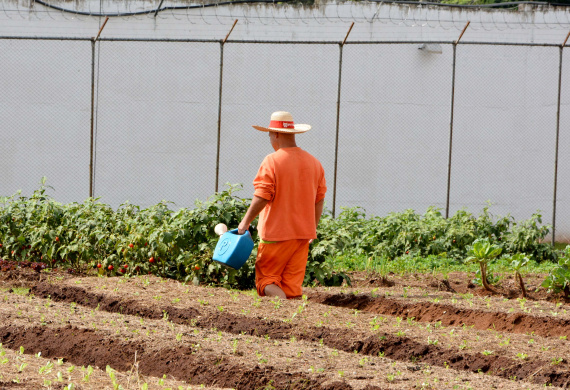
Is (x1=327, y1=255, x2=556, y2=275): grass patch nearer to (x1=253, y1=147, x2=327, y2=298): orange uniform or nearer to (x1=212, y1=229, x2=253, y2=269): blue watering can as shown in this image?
(x1=253, y1=147, x2=327, y2=298): orange uniform

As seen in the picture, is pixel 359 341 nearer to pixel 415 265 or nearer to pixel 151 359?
pixel 151 359

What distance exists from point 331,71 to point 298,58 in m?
0.60

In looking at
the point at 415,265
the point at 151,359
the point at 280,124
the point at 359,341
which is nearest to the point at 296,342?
the point at 359,341

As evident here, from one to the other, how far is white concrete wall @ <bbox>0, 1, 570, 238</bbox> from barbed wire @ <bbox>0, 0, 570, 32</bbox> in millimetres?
25

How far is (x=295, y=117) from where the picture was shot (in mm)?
11750

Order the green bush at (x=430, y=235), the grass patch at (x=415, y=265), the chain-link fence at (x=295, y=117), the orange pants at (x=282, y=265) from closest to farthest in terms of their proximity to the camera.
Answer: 1. the orange pants at (x=282, y=265)
2. the grass patch at (x=415, y=265)
3. the green bush at (x=430, y=235)
4. the chain-link fence at (x=295, y=117)

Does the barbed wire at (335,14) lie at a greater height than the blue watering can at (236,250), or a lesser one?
greater

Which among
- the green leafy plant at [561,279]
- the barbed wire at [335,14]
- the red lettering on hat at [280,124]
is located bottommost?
the green leafy plant at [561,279]

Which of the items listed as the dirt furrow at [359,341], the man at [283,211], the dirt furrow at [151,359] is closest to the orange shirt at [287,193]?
the man at [283,211]

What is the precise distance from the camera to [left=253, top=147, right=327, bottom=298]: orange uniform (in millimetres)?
5801

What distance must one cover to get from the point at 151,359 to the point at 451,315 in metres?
2.60

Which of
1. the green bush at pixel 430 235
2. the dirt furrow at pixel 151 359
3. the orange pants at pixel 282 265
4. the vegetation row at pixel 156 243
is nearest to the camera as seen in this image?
the dirt furrow at pixel 151 359

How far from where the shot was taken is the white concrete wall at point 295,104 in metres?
11.5

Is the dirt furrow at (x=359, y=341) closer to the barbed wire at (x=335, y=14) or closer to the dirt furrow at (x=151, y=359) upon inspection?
the dirt furrow at (x=151, y=359)
